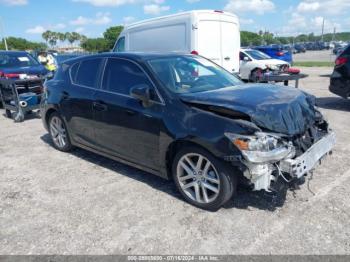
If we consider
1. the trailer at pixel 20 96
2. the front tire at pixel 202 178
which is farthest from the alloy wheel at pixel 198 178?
the trailer at pixel 20 96

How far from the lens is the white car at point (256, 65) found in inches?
566

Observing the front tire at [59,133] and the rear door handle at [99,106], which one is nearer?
the rear door handle at [99,106]

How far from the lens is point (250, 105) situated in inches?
130

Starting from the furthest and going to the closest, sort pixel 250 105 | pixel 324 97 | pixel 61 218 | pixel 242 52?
pixel 242 52 → pixel 324 97 → pixel 61 218 → pixel 250 105

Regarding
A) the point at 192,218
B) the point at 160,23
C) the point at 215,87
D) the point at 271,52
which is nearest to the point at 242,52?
the point at 271,52

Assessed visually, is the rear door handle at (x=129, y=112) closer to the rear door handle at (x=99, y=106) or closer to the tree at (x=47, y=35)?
the rear door handle at (x=99, y=106)

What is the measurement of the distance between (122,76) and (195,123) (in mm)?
1478

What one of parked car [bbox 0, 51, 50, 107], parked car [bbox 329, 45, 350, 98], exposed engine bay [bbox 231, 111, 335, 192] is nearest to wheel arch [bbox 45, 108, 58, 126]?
parked car [bbox 0, 51, 50, 107]

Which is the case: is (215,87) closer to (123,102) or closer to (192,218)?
(123,102)

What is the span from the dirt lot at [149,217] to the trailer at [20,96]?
4005 millimetres

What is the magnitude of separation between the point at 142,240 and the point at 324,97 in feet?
30.1

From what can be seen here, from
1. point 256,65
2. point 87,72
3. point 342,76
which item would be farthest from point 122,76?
point 256,65

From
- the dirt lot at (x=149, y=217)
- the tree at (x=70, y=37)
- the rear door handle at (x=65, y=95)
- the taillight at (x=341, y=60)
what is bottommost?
the dirt lot at (x=149, y=217)

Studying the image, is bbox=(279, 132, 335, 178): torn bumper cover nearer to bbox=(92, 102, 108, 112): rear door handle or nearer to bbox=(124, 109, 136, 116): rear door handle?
bbox=(124, 109, 136, 116): rear door handle
